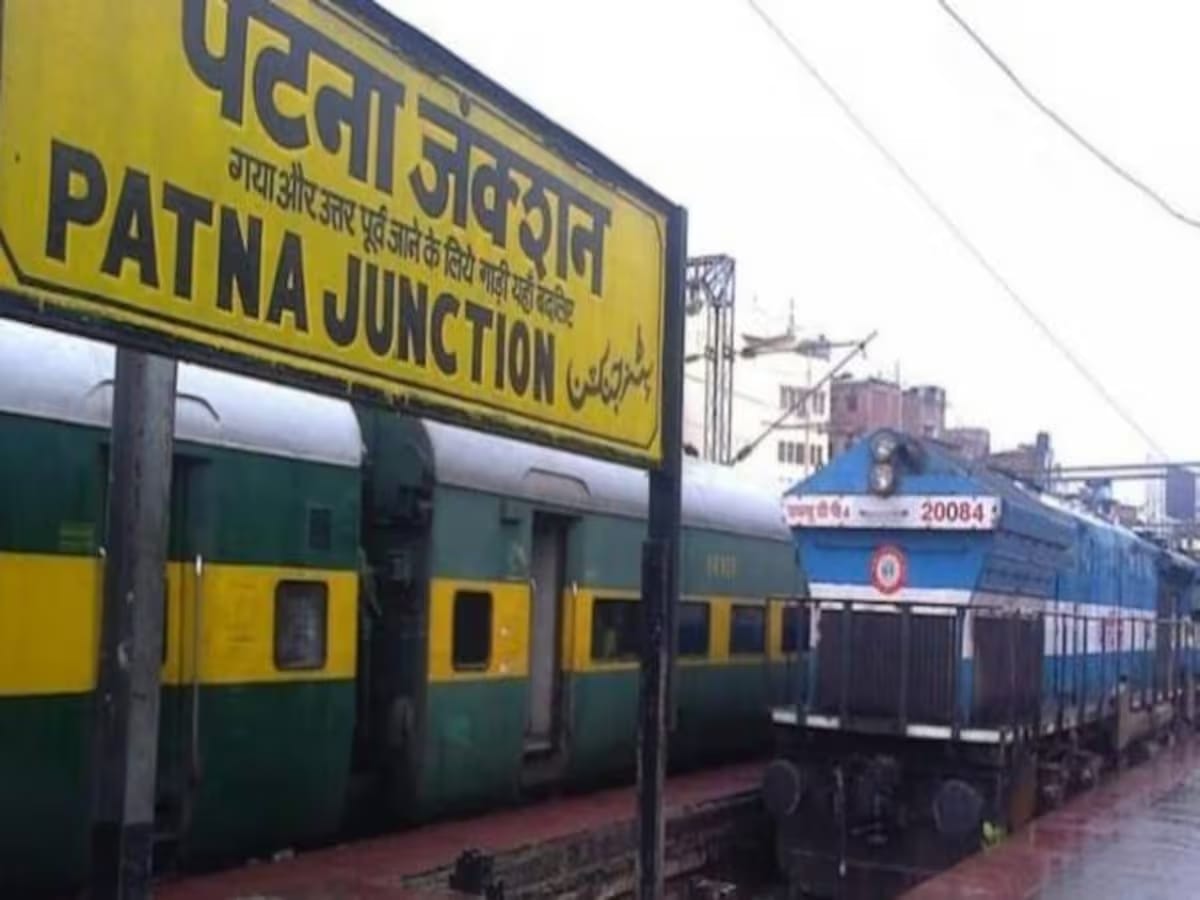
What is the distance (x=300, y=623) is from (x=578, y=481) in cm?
364

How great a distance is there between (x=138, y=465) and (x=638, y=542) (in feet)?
30.7

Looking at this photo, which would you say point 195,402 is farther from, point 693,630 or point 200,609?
point 693,630

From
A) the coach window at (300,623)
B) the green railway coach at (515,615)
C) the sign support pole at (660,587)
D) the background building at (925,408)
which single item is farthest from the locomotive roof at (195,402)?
the background building at (925,408)

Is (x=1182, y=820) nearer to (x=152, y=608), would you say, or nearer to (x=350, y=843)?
A: (x=350, y=843)

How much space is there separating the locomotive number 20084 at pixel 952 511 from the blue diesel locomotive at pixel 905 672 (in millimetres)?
10

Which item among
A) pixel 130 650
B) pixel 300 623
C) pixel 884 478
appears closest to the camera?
pixel 130 650

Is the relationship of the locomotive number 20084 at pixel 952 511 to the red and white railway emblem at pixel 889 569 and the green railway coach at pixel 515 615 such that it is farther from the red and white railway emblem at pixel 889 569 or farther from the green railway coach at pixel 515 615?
the green railway coach at pixel 515 615

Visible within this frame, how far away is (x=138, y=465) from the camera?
11.5ft

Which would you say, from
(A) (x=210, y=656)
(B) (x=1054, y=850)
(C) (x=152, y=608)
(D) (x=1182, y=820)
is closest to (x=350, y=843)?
(A) (x=210, y=656)

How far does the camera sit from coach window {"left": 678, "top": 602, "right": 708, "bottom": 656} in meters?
13.8

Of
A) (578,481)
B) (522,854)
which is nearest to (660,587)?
(522,854)

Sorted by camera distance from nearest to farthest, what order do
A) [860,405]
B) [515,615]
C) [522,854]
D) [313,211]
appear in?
1. [313,211]
2. [522,854]
3. [515,615]
4. [860,405]

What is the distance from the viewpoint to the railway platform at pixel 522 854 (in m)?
7.73

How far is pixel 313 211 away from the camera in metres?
3.86
